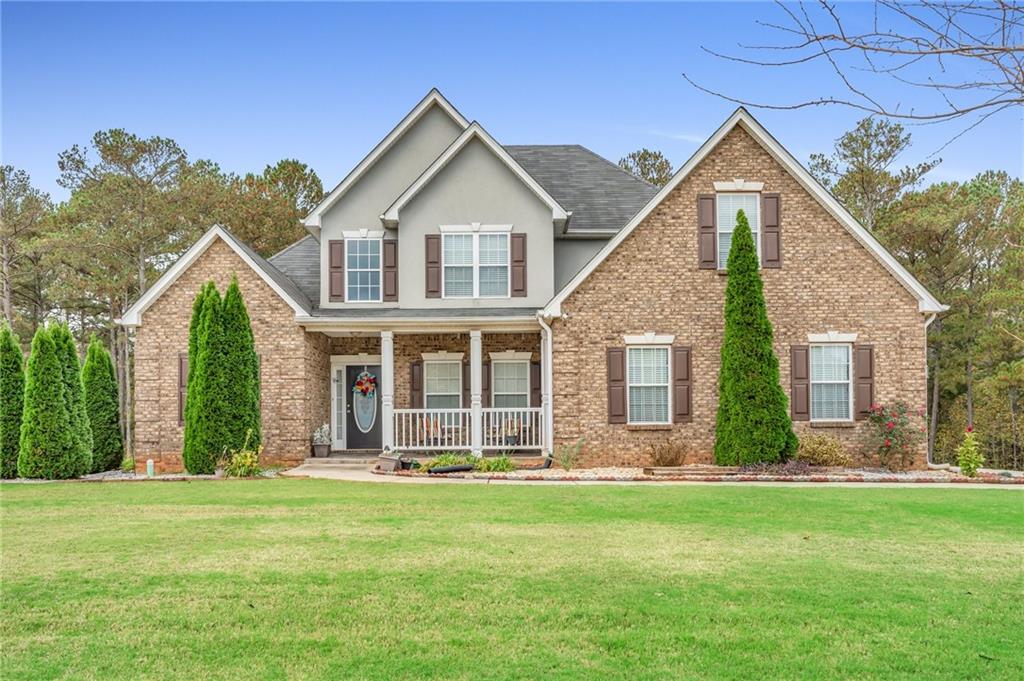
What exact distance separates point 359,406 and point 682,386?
27.3 ft

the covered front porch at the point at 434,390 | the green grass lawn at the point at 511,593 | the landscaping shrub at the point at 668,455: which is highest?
the covered front porch at the point at 434,390

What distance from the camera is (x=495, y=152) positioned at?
17.5 meters

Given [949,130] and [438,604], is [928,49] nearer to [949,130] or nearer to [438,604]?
[949,130]

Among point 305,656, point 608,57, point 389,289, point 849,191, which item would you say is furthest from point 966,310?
point 305,656

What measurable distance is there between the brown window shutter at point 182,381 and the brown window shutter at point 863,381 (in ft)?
48.0

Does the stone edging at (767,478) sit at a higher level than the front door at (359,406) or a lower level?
lower

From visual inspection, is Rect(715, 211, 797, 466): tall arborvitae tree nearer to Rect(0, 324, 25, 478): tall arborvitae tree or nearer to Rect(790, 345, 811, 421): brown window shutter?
Rect(790, 345, 811, 421): brown window shutter

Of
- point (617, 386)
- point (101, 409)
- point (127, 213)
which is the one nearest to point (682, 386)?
point (617, 386)

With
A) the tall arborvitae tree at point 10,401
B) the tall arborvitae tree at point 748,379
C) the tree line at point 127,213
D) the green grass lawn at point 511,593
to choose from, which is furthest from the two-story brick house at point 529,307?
the tree line at point 127,213

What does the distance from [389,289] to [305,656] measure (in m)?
14.1

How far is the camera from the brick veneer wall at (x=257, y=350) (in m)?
17.1

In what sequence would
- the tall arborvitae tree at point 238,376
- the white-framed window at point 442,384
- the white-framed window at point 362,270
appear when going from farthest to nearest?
the white-framed window at point 442,384
the white-framed window at point 362,270
the tall arborvitae tree at point 238,376

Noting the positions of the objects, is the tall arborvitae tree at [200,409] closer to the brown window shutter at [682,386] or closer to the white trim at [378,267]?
the white trim at [378,267]

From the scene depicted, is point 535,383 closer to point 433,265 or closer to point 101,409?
point 433,265
